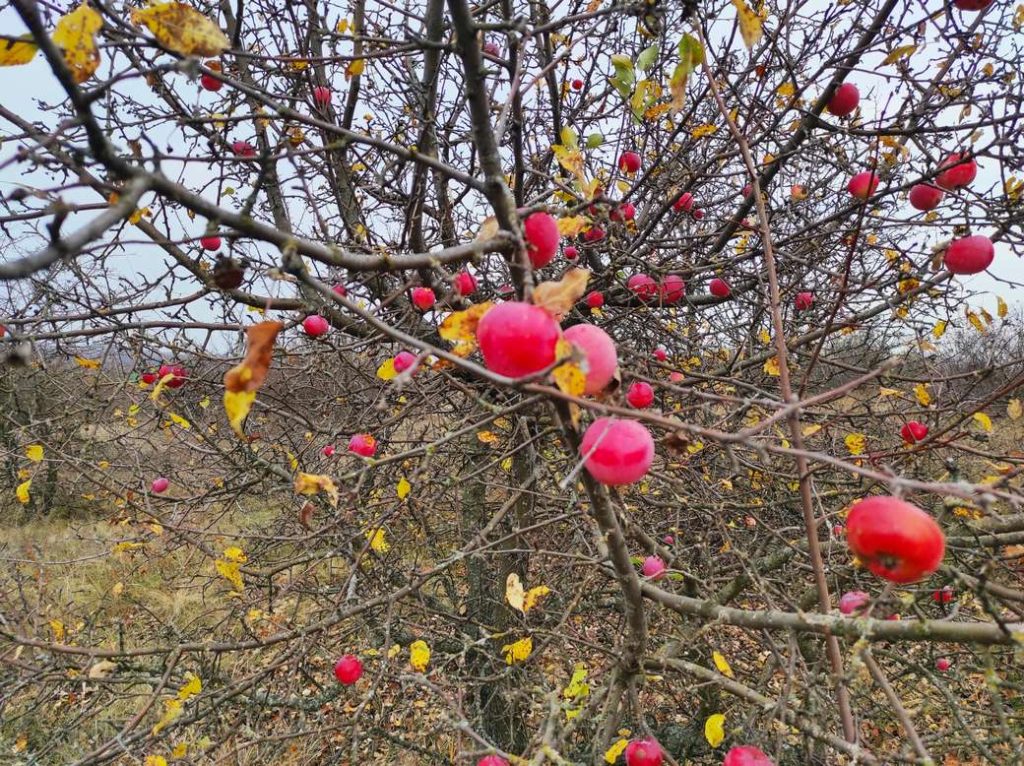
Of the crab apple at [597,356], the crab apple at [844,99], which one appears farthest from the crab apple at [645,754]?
the crab apple at [844,99]

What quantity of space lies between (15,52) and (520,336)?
830 millimetres

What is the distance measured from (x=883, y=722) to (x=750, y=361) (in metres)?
1.85

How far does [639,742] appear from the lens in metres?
1.41

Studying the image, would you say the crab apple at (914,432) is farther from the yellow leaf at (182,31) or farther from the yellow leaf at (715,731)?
the yellow leaf at (182,31)

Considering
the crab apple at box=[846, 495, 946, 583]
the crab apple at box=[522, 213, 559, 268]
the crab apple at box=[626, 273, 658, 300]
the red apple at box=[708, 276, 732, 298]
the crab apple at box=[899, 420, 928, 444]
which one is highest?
the red apple at box=[708, 276, 732, 298]

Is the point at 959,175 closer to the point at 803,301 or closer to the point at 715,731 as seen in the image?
the point at 803,301

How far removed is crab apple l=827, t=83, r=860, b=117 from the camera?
2053 millimetres

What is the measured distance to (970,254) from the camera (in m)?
1.64

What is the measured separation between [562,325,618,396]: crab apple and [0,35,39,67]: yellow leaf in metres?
0.85

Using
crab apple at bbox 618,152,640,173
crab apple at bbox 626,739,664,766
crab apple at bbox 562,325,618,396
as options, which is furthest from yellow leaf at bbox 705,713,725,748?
crab apple at bbox 618,152,640,173

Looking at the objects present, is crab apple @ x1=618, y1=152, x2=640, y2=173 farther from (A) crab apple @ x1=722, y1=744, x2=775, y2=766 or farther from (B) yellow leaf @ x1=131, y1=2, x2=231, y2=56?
(A) crab apple @ x1=722, y1=744, x2=775, y2=766

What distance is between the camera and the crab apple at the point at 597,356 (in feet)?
2.59

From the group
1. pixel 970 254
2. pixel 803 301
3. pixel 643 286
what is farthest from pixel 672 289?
pixel 970 254

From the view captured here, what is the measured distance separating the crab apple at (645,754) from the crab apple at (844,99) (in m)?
2.23
